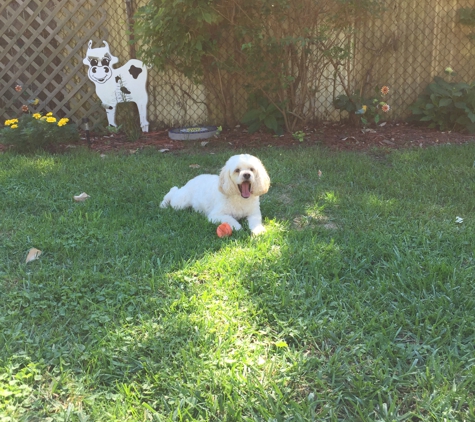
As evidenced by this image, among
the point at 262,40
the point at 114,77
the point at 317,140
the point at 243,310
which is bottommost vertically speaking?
the point at 243,310

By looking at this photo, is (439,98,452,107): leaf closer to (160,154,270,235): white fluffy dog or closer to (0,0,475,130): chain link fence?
(0,0,475,130): chain link fence

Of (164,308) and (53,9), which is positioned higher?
(53,9)

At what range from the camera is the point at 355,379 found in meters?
1.58

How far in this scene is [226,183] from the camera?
3.03m

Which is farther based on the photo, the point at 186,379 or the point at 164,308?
the point at 164,308

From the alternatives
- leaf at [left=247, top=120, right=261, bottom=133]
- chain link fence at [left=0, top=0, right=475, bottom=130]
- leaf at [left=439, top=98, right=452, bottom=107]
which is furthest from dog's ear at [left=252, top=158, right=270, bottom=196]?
leaf at [left=439, top=98, right=452, bottom=107]

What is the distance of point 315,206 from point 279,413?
214cm

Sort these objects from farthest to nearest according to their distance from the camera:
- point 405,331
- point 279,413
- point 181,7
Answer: point 181,7 < point 405,331 < point 279,413

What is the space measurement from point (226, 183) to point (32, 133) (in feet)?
10.7

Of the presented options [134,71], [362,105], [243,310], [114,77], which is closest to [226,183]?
[243,310]

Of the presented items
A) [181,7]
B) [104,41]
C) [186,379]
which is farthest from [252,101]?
[186,379]

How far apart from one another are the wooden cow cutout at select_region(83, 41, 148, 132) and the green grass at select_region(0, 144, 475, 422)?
3.12 metres

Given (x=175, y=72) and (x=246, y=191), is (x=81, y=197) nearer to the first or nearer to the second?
(x=246, y=191)

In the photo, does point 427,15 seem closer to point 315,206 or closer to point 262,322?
point 315,206
